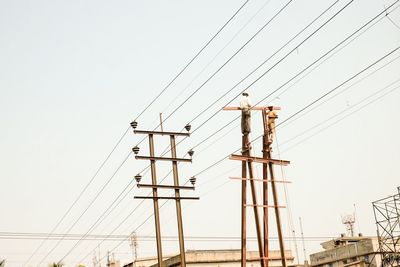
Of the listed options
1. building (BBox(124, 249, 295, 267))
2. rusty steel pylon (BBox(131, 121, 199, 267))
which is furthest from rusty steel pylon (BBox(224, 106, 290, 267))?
building (BBox(124, 249, 295, 267))

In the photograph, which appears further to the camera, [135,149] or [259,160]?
[135,149]

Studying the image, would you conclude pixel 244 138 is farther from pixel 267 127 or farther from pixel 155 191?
pixel 155 191

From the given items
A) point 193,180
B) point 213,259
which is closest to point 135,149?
point 193,180

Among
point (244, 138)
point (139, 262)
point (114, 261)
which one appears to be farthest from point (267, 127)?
point (114, 261)

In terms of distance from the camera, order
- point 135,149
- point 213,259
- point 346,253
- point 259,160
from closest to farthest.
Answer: point 259,160
point 135,149
point 213,259
point 346,253

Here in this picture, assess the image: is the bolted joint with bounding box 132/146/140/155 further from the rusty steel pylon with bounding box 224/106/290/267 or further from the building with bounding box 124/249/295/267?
the building with bounding box 124/249/295/267

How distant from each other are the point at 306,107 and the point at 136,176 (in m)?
11.8

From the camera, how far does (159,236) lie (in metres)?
25.3

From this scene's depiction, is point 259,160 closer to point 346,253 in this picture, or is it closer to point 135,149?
point 135,149

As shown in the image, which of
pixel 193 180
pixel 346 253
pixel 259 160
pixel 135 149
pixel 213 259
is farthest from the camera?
pixel 346 253

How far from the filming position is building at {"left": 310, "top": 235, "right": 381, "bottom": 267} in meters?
61.9

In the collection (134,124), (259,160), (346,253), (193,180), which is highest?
(134,124)

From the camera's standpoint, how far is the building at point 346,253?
6189 centimetres

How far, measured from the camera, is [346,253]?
65625mm
